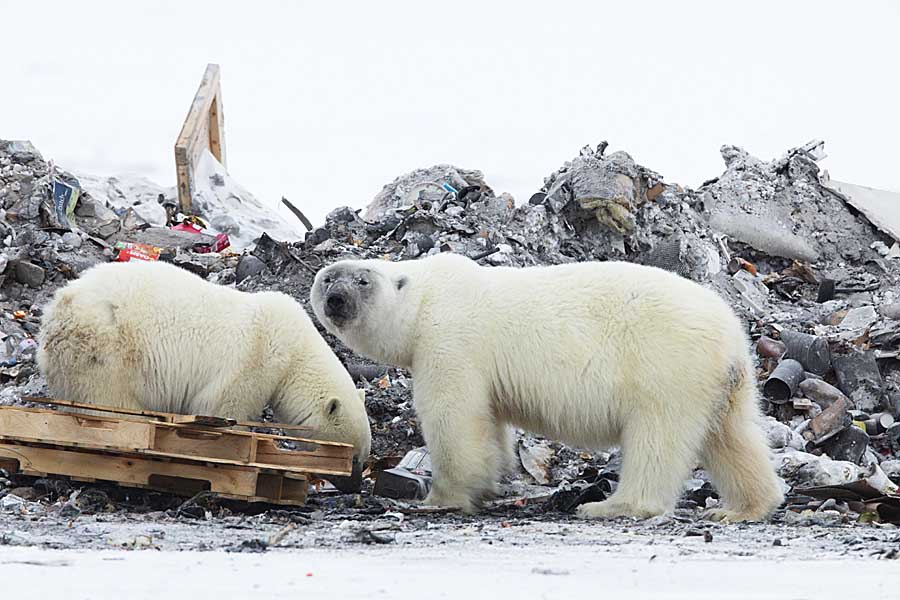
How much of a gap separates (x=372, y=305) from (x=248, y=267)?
373 centimetres

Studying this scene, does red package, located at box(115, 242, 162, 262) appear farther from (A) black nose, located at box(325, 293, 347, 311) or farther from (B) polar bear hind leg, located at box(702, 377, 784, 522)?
(B) polar bear hind leg, located at box(702, 377, 784, 522)

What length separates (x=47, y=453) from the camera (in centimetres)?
588

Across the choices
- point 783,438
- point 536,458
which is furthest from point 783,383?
point 536,458

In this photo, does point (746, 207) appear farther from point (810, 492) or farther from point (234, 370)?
point (234, 370)

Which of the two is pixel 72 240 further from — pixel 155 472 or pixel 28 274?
pixel 155 472

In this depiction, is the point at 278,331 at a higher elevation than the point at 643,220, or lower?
lower

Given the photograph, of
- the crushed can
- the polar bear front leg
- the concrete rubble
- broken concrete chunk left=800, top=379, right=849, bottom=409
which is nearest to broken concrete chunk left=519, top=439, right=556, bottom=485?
the concrete rubble

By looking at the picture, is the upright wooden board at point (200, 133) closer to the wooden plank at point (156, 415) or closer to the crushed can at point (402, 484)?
the wooden plank at point (156, 415)

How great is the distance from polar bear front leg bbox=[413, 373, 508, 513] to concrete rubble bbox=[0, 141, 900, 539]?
33 cm

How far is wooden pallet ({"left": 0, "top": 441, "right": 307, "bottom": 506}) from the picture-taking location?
225 inches

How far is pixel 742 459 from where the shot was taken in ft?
19.6

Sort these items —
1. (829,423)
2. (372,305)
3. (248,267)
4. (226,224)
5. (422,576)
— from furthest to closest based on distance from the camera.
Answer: (226,224)
(248,267)
(829,423)
(372,305)
(422,576)

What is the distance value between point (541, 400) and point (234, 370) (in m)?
1.85

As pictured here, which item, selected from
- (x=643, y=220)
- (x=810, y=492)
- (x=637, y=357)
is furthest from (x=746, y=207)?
(x=637, y=357)
